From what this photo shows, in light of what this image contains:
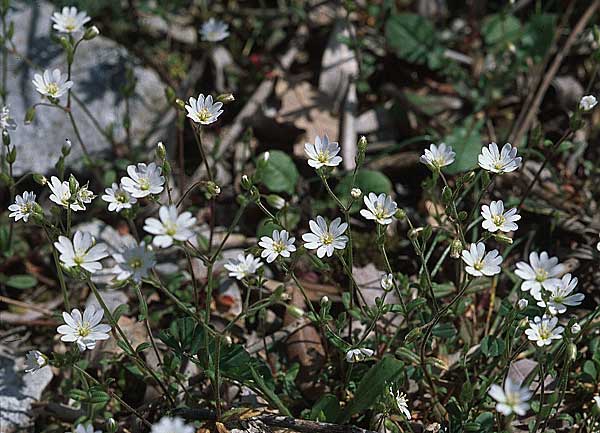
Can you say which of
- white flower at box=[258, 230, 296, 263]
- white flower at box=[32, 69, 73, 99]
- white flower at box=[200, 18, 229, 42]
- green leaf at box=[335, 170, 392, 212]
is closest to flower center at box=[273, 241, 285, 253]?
white flower at box=[258, 230, 296, 263]

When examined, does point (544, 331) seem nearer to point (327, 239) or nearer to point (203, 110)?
point (327, 239)

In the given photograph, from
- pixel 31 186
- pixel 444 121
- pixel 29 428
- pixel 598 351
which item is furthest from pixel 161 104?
pixel 598 351

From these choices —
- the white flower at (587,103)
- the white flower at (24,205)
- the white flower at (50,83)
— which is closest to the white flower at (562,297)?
the white flower at (587,103)

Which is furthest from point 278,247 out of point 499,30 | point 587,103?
point 499,30

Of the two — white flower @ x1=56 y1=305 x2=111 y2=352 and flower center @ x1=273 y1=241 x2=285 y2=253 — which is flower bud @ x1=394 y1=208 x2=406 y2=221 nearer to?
flower center @ x1=273 y1=241 x2=285 y2=253

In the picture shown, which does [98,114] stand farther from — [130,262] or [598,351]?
[598,351]

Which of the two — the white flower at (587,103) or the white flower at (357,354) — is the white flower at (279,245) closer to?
the white flower at (357,354)
